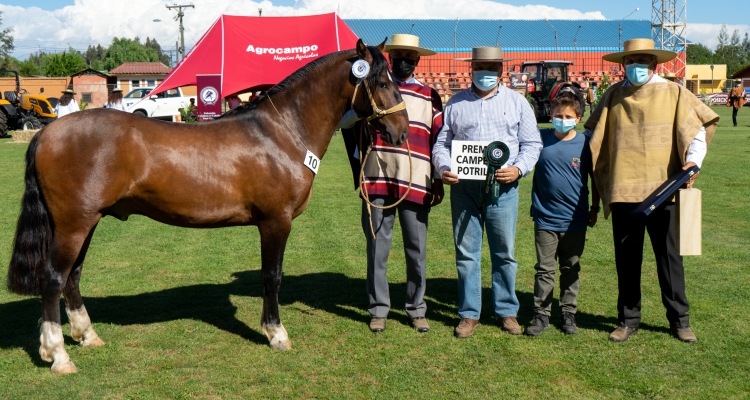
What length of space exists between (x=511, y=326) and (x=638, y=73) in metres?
2.05

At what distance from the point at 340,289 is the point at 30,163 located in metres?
3.03

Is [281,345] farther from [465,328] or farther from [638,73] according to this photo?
[638,73]

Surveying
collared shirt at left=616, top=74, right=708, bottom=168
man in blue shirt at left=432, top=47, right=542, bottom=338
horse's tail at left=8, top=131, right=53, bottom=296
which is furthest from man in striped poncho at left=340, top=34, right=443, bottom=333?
horse's tail at left=8, top=131, right=53, bottom=296

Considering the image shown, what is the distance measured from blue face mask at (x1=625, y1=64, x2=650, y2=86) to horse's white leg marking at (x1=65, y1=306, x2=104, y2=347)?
4263 millimetres

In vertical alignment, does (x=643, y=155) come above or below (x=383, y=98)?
below

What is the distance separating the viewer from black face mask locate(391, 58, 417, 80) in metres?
5.12

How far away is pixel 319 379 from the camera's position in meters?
4.35

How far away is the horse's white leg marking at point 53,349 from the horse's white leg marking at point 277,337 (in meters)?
1.29

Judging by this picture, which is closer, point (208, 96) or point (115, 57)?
point (208, 96)

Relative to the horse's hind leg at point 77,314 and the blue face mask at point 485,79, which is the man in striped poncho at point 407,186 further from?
the horse's hind leg at point 77,314

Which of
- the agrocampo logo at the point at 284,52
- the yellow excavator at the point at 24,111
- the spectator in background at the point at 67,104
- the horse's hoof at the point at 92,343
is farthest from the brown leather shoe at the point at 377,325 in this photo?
the yellow excavator at the point at 24,111

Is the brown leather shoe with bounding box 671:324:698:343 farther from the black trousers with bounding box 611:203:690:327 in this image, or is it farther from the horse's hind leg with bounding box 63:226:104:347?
the horse's hind leg with bounding box 63:226:104:347

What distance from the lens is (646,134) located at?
473 centimetres

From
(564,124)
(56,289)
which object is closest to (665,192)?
(564,124)
